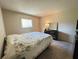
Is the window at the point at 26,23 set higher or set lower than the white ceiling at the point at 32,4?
lower

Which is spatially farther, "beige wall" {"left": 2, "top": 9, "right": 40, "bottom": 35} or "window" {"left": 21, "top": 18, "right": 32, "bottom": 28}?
"window" {"left": 21, "top": 18, "right": 32, "bottom": 28}

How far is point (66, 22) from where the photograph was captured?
193 inches

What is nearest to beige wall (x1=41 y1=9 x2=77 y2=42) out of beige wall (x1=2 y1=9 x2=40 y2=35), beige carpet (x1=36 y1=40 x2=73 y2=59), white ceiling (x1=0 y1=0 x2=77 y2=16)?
white ceiling (x1=0 y1=0 x2=77 y2=16)

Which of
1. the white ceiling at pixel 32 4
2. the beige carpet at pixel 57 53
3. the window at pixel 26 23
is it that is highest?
the white ceiling at pixel 32 4

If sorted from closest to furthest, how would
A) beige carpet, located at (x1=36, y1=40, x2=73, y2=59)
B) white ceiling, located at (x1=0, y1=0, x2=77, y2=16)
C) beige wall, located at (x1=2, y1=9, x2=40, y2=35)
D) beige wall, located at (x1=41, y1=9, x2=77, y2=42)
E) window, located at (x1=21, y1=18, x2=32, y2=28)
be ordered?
beige carpet, located at (x1=36, y1=40, x2=73, y2=59) < white ceiling, located at (x1=0, y1=0, x2=77, y2=16) < beige wall, located at (x1=2, y1=9, x2=40, y2=35) < beige wall, located at (x1=41, y1=9, x2=77, y2=42) < window, located at (x1=21, y1=18, x2=32, y2=28)

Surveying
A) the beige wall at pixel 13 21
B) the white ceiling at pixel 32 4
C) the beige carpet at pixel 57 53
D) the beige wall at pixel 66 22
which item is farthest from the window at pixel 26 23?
the beige carpet at pixel 57 53

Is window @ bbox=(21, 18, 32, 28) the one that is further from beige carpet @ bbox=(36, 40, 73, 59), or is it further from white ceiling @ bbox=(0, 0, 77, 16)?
beige carpet @ bbox=(36, 40, 73, 59)

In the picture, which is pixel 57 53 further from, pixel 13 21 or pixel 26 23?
pixel 26 23

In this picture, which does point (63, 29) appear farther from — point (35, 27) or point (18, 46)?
point (18, 46)

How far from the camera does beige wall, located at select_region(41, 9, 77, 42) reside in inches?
179

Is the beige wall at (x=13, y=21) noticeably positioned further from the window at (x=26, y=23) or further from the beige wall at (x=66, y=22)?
the beige wall at (x=66, y=22)

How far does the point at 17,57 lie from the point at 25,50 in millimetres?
239

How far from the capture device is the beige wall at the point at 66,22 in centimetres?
454

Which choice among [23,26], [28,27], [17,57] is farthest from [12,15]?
[17,57]
